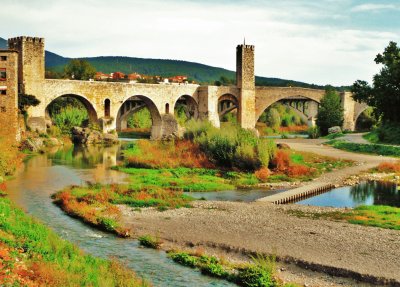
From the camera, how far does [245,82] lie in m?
71.1

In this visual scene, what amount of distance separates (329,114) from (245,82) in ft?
38.8

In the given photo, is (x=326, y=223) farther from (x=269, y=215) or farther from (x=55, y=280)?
(x=55, y=280)

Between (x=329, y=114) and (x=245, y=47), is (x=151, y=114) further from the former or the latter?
(x=329, y=114)

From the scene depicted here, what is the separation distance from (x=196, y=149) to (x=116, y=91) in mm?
24018

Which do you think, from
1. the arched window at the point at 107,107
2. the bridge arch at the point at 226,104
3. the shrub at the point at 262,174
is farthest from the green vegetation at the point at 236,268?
the bridge arch at the point at 226,104

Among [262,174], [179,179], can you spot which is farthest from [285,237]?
[262,174]

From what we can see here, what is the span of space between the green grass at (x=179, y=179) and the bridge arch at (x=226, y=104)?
38999mm

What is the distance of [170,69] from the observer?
636 feet

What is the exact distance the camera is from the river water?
569 inches

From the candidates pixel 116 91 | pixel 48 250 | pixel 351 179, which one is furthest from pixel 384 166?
pixel 116 91

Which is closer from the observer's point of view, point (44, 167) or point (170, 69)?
point (44, 167)

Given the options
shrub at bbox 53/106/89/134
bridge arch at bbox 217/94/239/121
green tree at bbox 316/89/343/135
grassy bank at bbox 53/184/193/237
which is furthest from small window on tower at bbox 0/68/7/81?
green tree at bbox 316/89/343/135

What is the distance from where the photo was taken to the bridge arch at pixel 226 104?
7190 cm

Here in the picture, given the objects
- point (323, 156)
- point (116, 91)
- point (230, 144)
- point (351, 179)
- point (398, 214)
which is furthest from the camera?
point (116, 91)
